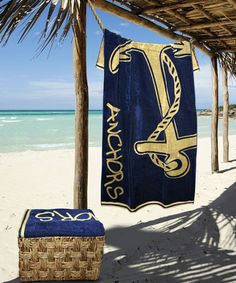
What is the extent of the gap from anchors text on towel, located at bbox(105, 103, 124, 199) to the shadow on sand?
28.7 inches

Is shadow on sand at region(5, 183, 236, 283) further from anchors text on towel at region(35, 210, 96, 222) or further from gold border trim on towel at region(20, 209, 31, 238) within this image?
gold border trim on towel at region(20, 209, 31, 238)

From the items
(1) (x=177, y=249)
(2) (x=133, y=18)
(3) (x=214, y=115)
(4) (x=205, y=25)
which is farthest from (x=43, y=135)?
(1) (x=177, y=249)

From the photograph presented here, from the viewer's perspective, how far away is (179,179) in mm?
3592

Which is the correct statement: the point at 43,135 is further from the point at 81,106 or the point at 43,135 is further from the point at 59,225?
the point at 59,225

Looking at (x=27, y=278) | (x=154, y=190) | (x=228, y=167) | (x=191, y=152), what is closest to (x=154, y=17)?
(x=191, y=152)

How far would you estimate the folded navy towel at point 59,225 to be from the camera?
2.73 meters

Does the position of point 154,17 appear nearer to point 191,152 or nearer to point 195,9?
point 195,9

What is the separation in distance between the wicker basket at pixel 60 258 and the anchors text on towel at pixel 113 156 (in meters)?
0.63

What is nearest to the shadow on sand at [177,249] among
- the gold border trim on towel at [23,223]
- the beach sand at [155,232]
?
the beach sand at [155,232]

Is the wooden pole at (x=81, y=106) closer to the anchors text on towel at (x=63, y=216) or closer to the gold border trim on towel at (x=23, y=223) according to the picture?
the anchors text on towel at (x=63, y=216)

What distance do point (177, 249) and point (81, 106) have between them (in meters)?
1.94

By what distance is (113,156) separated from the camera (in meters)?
3.22

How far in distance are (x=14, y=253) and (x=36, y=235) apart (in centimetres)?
103

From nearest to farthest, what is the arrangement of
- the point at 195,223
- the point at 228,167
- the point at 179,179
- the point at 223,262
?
the point at 223,262 < the point at 179,179 < the point at 195,223 < the point at 228,167
